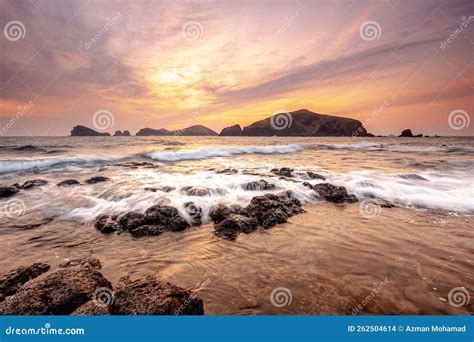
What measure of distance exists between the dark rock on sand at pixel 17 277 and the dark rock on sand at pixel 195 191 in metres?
4.65

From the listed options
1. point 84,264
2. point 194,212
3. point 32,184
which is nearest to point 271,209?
point 194,212

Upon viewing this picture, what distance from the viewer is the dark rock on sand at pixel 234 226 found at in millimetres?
5324

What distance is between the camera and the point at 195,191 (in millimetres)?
8406

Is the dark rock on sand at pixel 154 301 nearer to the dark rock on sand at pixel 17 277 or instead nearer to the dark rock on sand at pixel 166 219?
the dark rock on sand at pixel 17 277

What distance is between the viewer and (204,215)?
6555mm

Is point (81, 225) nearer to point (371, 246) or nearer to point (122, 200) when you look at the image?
point (122, 200)

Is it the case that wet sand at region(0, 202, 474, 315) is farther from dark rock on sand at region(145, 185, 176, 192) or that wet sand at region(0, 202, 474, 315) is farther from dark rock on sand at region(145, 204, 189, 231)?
dark rock on sand at region(145, 185, 176, 192)

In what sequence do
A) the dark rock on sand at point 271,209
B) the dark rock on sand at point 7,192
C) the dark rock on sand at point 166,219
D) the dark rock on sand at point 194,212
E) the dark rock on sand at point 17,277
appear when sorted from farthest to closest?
the dark rock on sand at point 7,192
the dark rock on sand at point 194,212
the dark rock on sand at point 271,209
the dark rock on sand at point 166,219
the dark rock on sand at point 17,277

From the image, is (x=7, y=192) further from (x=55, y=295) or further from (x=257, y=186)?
(x=257, y=186)

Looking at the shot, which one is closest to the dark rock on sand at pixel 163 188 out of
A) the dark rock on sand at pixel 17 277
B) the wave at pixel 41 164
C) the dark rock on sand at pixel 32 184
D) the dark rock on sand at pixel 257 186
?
the dark rock on sand at pixel 257 186

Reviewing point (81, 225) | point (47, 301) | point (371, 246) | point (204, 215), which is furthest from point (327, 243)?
point (81, 225)

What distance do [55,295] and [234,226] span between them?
3332 mm

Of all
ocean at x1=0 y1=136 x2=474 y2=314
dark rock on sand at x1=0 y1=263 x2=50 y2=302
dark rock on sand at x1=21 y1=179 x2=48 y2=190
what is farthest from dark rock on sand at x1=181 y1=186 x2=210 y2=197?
dark rock on sand at x1=21 y1=179 x2=48 y2=190

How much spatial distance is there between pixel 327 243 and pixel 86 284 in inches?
162
